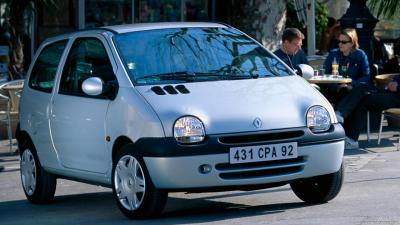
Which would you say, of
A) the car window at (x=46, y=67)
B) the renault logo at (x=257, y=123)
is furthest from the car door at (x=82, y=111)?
the renault logo at (x=257, y=123)

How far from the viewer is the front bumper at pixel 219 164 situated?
26.1ft

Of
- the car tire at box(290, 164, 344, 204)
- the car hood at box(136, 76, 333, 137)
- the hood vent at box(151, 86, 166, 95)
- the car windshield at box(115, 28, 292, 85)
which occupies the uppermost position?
the car windshield at box(115, 28, 292, 85)

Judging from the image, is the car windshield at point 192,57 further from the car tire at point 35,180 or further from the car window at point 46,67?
the car tire at point 35,180

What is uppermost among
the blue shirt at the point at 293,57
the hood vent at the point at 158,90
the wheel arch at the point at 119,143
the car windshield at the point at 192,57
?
the car windshield at the point at 192,57

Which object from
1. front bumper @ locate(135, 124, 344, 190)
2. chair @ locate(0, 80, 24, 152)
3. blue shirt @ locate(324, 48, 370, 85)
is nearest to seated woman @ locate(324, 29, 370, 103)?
blue shirt @ locate(324, 48, 370, 85)

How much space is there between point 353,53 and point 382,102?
834 mm

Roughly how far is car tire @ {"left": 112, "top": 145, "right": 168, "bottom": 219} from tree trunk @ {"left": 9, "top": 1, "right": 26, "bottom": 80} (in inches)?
318

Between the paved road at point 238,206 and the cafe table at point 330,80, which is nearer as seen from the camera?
the paved road at point 238,206

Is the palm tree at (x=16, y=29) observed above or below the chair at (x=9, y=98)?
above

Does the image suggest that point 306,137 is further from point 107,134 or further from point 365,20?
point 365,20

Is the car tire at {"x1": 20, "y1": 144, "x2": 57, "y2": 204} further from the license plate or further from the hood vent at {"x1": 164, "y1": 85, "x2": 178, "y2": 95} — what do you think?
the license plate

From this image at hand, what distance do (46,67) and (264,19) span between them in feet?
24.1

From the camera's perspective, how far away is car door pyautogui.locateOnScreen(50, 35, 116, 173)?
28.9 ft

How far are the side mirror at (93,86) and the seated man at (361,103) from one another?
5.30m
